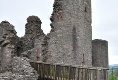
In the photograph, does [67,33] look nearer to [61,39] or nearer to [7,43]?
[61,39]

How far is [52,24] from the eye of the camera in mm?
22016

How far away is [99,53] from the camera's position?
2680 cm

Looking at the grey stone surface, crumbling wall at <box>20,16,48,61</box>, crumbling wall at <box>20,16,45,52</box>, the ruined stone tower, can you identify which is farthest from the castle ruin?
the grey stone surface

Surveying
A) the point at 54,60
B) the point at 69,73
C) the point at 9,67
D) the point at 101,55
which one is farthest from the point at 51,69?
the point at 101,55

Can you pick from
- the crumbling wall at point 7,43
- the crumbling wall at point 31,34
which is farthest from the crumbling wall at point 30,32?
the crumbling wall at point 7,43

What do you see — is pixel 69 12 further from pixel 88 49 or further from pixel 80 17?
pixel 88 49

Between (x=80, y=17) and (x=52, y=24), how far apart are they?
5.99 feet

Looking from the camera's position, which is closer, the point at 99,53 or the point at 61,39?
the point at 61,39

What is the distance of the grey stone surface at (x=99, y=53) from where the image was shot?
2669 centimetres

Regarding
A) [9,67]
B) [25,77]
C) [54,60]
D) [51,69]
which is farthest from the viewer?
[54,60]

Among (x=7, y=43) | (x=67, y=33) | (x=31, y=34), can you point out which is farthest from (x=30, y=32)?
(x=7, y=43)

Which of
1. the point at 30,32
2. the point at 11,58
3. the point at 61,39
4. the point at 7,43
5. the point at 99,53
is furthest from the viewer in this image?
the point at 99,53

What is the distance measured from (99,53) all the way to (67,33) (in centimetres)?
568

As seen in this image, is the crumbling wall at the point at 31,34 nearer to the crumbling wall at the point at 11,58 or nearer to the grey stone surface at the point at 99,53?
the crumbling wall at the point at 11,58
